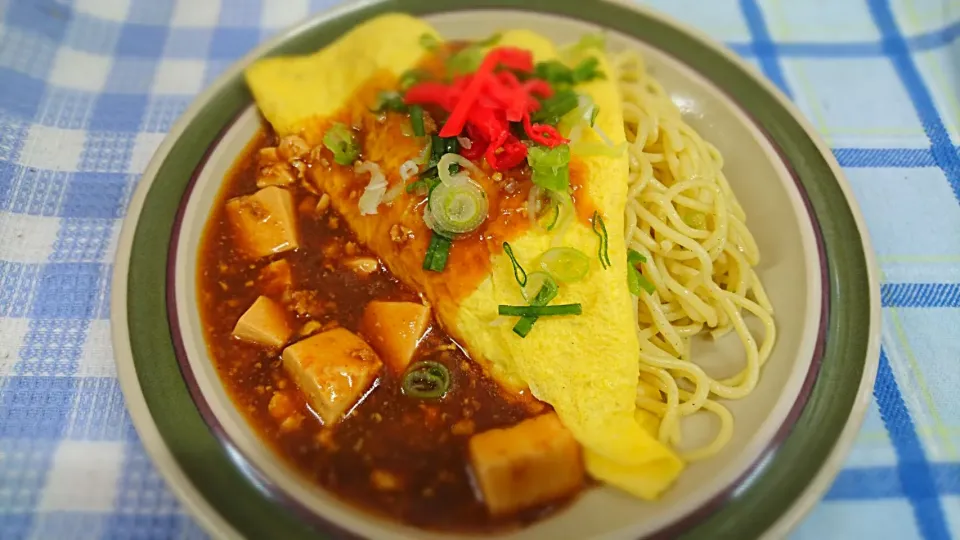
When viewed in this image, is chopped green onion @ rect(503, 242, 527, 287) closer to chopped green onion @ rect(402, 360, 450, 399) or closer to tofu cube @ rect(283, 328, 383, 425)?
chopped green onion @ rect(402, 360, 450, 399)

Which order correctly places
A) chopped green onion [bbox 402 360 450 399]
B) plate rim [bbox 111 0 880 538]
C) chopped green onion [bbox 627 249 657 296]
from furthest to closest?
chopped green onion [bbox 627 249 657 296]
chopped green onion [bbox 402 360 450 399]
plate rim [bbox 111 0 880 538]

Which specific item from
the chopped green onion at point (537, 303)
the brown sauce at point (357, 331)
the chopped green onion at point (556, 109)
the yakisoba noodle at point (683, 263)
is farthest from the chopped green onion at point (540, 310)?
the chopped green onion at point (556, 109)

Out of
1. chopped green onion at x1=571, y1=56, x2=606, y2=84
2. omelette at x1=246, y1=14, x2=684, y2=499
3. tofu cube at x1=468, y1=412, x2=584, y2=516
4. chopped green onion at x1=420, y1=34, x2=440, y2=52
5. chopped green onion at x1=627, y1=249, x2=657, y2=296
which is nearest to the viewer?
tofu cube at x1=468, y1=412, x2=584, y2=516

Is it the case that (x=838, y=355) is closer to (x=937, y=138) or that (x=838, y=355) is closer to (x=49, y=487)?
(x=937, y=138)

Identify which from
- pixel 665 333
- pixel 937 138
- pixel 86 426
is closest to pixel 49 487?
pixel 86 426

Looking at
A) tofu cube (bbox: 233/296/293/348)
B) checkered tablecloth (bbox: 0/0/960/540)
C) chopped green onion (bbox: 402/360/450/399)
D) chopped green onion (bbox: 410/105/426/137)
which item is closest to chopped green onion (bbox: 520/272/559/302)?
chopped green onion (bbox: 402/360/450/399)

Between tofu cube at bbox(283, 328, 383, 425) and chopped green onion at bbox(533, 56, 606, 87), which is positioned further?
chopped green onion at bbox(533, 56, 606, 87)

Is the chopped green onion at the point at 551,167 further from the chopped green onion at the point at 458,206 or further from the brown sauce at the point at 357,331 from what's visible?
Result: the chopped green onion at the point at 458,206

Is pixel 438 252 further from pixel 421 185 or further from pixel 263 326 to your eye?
pixel 263 326
